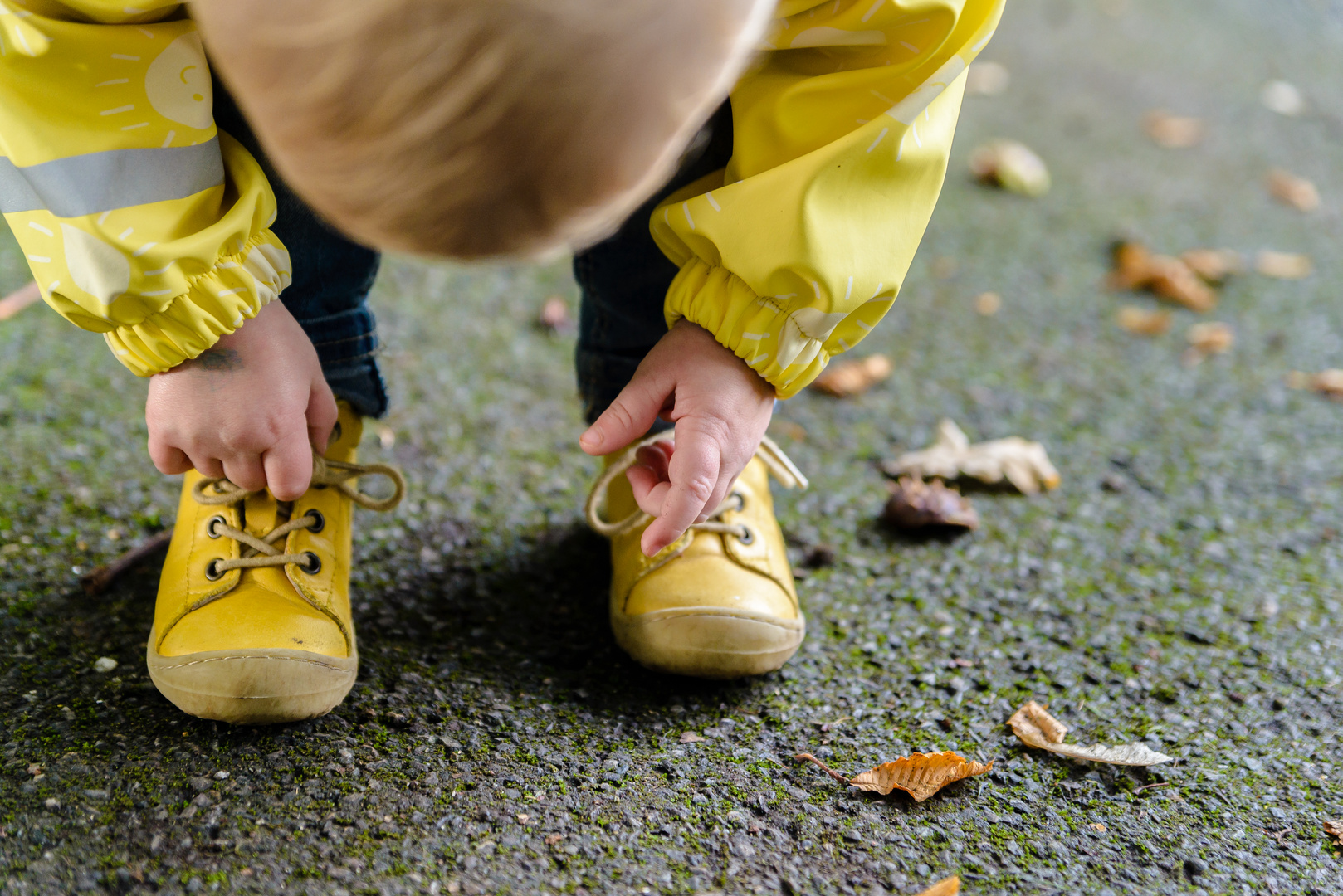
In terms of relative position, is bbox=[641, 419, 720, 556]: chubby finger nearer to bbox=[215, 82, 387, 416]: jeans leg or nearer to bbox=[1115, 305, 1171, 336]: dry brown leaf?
Result: bbox=[215, 82, 387, 416]: jeans leg

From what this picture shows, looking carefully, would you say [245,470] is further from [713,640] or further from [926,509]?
[926,509]

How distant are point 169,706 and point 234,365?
33cm

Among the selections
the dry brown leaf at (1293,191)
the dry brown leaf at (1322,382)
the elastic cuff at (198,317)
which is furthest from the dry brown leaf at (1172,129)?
the elastic cuff at (198,317)

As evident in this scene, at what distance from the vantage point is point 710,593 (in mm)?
996

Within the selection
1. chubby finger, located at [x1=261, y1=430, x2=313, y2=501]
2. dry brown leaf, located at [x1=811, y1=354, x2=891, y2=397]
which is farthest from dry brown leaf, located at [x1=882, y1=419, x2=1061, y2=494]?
chubby finger, located at [x1=261, y1=430, x2=313, y2=501]

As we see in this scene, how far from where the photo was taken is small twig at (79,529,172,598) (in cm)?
103

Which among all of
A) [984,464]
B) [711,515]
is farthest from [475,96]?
[984,464]

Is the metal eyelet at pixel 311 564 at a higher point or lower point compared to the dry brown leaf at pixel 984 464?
higher

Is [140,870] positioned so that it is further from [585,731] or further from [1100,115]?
[1100,115]

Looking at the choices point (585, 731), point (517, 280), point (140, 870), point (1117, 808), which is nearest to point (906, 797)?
point (1117, 808)

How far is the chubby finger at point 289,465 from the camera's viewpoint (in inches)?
34.4

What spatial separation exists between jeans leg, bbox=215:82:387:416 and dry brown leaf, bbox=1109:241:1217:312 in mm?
1602

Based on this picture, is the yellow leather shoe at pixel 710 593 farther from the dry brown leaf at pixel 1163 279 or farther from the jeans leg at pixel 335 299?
the dry brown leaf at pixel 1163 279

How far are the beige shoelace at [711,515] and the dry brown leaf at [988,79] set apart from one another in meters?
2.07
